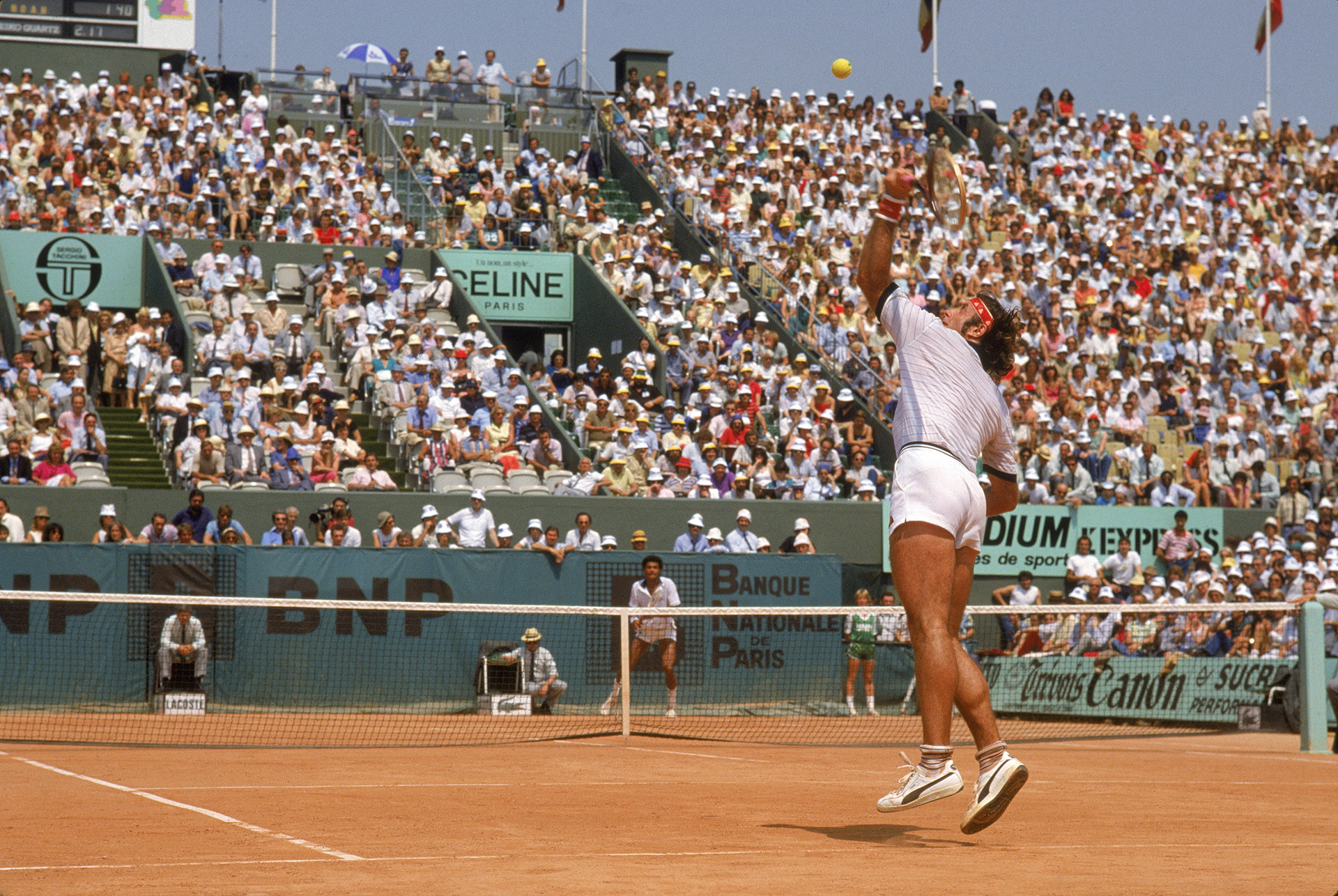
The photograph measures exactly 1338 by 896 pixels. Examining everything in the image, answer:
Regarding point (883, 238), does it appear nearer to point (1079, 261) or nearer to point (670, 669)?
point (670, 669)

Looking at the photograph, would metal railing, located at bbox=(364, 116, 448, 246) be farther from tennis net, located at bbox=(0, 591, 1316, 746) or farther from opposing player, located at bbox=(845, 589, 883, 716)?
opposing player, located at bbox=(845, 589, 883, 716)

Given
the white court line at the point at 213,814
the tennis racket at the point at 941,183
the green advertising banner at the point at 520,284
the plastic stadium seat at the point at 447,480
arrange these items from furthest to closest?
the green advertising banner at the point at 520,284 < the plastic stadium seat at the point at 447,480 < the tennis racket at the point at 941,183 < the white court line at the point at 213,814

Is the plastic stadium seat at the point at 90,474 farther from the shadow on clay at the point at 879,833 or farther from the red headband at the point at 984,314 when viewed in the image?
the red headband at the point at 984,314

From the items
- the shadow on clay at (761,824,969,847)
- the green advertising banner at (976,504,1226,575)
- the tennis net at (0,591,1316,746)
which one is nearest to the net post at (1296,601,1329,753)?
the tennis net at (0,591,1316,746)

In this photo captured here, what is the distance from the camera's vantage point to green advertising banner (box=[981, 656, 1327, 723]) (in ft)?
56.4

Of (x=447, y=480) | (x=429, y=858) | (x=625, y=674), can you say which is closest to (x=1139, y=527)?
(x=447, y=480)

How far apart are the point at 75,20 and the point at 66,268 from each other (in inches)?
352

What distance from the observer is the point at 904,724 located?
1717 centimetres

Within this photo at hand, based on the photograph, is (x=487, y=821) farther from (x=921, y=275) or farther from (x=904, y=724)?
(x=921, y=275)

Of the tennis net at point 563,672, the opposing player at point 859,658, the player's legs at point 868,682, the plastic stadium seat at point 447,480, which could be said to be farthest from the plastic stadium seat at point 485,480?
the player's legs at point 868,682

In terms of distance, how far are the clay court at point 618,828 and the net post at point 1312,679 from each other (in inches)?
85.3

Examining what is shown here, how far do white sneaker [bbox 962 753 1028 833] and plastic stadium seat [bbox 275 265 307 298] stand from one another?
63.3 feet

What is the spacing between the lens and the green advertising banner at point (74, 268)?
23000 millimetres

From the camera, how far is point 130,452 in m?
20.1
